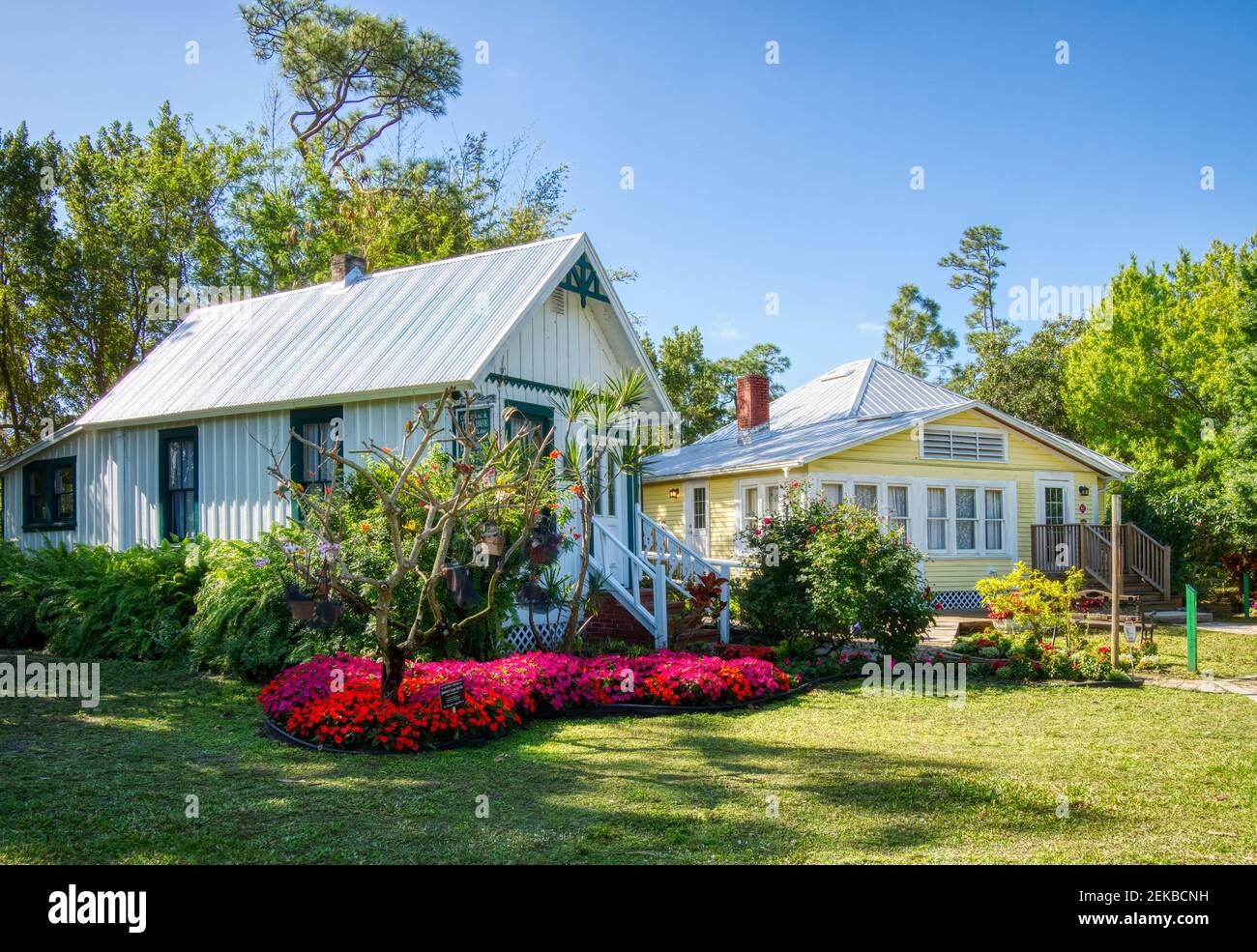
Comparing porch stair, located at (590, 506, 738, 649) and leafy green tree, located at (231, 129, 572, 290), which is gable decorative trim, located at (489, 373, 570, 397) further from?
leafy green tree, located at (231, 129, 572, 290)

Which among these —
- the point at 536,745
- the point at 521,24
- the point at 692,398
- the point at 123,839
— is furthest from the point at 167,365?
the point at 692,398

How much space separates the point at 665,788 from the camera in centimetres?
674

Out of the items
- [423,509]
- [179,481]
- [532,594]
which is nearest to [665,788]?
[532,594]

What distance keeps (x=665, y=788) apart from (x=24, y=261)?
1057 inches

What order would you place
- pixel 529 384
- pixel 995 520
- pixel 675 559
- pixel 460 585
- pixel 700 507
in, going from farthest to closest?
pixel 700 507, pixel 995 520, pixel 675 559, pixel 529 384, pixel 460 585

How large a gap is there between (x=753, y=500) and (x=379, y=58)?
21.1 m

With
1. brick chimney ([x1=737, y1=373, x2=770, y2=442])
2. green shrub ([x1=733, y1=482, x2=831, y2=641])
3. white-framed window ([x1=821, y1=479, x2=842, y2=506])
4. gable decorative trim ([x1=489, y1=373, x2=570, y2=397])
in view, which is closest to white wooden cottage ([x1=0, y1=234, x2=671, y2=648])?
gable decorative trim ([x1=489, y1=373, x2=570, y2=397])

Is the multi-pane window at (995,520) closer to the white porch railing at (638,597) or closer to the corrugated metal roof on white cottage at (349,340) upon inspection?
the white porch railing at (638,597)

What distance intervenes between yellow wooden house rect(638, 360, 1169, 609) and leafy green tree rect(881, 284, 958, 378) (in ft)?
89.2

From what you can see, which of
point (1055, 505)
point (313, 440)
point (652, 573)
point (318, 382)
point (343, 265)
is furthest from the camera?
point (1055, 505)

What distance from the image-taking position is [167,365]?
1722cm

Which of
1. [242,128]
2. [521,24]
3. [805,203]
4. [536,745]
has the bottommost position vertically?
[536,745]

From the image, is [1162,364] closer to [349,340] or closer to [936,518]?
[936,518]
